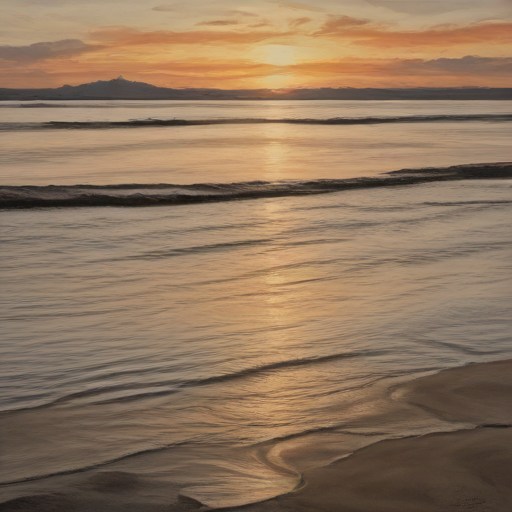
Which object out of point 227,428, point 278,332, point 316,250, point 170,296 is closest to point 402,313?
point 278,332

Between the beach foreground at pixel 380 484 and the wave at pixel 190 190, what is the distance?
32.1 ft

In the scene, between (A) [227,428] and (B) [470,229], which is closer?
(A) [227,428]

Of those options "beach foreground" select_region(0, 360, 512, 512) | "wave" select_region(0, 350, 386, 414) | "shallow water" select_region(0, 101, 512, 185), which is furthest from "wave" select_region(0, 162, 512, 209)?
"beach foreground" select_region(0, 360, 512, 512)

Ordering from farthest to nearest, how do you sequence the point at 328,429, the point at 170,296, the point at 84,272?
the point at 84,272 → the point at 170,296 → the point at 328,429

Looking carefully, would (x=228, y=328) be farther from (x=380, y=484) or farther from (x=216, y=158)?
(x=216, y=158)

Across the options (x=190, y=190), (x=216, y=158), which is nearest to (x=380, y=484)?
(x=190, y=190)

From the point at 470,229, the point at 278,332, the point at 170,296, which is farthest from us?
the point at 470,229

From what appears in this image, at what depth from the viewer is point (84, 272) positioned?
22.7ft

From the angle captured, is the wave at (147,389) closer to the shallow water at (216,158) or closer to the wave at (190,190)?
the wave at (190,190)

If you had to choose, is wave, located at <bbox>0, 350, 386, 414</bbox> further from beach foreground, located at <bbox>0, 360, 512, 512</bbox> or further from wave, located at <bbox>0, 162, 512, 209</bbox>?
wave, located at <bbox>0, 162, 512, 209</bbox>

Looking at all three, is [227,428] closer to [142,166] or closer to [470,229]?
[470,229]

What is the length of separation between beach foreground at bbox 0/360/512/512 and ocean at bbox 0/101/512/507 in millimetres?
68

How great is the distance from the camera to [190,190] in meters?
14.0

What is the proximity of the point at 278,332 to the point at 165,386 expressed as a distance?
126 cm
